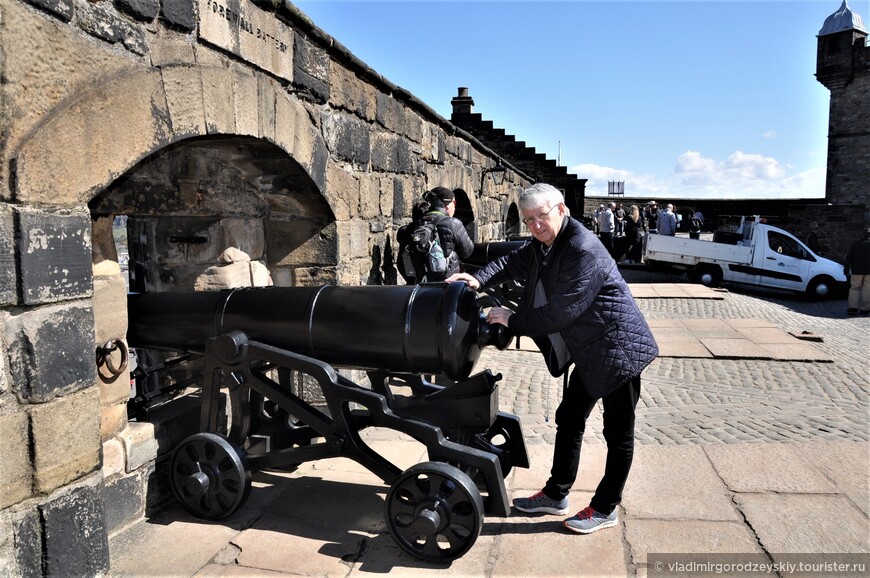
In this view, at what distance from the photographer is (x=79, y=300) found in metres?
2.54

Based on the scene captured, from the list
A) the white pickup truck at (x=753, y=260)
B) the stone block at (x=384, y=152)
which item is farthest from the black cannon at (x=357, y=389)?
the white pickup truck at (x=753, y=260)

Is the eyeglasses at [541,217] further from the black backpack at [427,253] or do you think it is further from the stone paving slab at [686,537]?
the black backpack at [427,253]

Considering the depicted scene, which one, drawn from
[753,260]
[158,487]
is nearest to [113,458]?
[158,487]

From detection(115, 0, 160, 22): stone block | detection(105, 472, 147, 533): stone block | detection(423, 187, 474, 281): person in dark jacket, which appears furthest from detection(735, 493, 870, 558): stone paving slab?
detection(115, 0, 160, 22): stone block

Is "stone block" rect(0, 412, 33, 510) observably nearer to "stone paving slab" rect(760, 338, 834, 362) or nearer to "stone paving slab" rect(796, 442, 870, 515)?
"stone paving slab" rect(796, 442, 870, 515)

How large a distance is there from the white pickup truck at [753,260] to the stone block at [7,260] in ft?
48.2

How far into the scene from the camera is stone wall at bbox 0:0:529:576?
232 cm

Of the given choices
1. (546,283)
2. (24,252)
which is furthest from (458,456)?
(24,252)

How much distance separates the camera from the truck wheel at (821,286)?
14.1m

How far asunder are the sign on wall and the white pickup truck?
1287cm

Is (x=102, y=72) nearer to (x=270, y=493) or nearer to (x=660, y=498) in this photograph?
(x=270, y=493)

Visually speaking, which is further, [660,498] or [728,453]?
[728,453]

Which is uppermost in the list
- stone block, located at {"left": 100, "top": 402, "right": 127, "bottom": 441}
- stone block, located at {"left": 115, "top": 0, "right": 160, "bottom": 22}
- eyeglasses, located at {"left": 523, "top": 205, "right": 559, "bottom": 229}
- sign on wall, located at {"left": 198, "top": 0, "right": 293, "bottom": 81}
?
sign on wall, located at {"left": 198, "top": 0, "right": 293, "bottom": 81}

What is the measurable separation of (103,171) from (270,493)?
1828 millimetres
